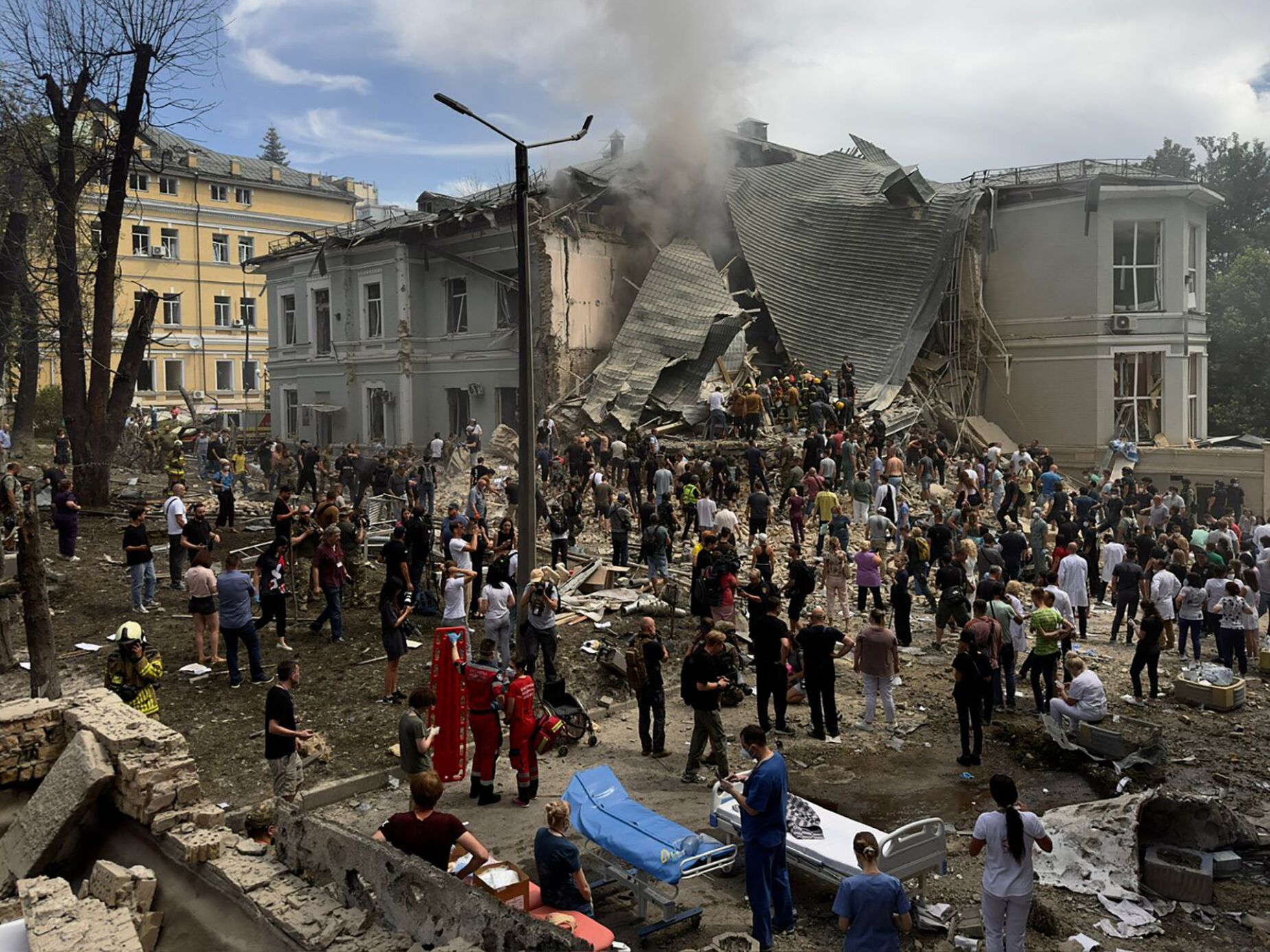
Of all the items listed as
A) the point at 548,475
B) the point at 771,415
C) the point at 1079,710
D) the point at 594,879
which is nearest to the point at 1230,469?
the point at 771,415

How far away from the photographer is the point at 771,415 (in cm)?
2459

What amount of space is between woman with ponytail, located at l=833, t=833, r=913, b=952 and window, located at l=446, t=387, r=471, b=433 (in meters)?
27.4

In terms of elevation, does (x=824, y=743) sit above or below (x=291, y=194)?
below

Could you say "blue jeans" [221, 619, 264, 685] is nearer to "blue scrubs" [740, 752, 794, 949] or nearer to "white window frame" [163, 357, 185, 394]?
"blue scrubs" [740, 752, 794, 949]

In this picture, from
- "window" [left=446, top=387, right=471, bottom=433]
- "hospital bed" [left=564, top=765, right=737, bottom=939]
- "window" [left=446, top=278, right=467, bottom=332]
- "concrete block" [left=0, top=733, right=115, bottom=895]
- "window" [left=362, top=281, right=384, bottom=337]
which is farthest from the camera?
"window" [left=362, top=281, right=384, bottom=337]

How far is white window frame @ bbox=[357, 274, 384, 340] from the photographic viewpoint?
109ft

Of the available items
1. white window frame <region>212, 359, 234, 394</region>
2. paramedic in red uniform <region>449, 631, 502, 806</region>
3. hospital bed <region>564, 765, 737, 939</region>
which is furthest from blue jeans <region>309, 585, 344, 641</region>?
white window frame <region>212, 359, 234, 394</region>

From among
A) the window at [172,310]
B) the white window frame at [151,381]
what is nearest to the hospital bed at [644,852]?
the white window frame at [151,381]

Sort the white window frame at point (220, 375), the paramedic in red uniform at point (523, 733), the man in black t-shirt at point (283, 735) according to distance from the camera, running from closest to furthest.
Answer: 1. the man in black t-shirt at point (283, 735)
2. the paramedic in red uniform at point (523, 733)
3. the white window frame at point (220, 375)

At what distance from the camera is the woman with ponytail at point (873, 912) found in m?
5.45

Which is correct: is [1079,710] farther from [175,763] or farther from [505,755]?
[175,763]

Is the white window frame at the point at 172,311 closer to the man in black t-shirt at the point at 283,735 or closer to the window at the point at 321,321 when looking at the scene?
the window at the point at 321,321

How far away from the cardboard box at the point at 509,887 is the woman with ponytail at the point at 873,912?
1996 millimetres

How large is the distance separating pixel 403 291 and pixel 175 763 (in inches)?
1027
